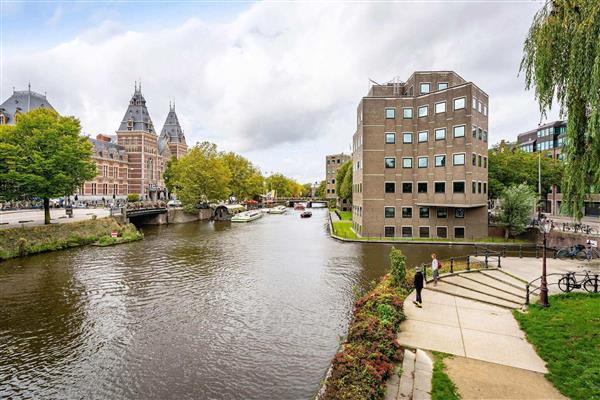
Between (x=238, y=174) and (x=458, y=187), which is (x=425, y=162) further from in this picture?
(x=238, y=174)

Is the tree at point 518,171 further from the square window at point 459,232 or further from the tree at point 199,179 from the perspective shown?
the tree at point 199,179

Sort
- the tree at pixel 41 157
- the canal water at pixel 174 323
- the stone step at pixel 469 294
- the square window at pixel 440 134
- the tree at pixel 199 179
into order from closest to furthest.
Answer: the canal water at pixel 174 323 < the stone step at pixel 469 294 < the tree at pixel 41 157 < the square window at pixel 440 134 < the tree at pixel 199 179

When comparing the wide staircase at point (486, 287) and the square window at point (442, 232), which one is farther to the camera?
the square window at point (442, 232)

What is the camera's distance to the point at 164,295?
20578 millimetres

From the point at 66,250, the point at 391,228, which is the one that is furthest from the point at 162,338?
the point at 391,228

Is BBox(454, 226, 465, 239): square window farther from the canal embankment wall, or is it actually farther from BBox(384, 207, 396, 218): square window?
the canal embankment wall

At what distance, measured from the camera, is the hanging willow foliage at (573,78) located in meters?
10.6

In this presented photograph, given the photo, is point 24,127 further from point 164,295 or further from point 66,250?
point 164,295

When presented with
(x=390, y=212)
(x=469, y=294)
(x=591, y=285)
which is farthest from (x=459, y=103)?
(x=469, y=294)

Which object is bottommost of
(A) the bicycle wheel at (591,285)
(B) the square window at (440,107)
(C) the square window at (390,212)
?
(A) the bicycle wheel at (591,285)

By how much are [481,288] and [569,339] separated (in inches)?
263

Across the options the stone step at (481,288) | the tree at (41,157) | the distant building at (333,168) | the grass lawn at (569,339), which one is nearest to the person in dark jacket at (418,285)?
the grass lawn at (569,339)

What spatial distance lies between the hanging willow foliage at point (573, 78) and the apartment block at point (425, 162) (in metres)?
26.1

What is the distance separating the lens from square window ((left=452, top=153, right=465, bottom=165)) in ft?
123
